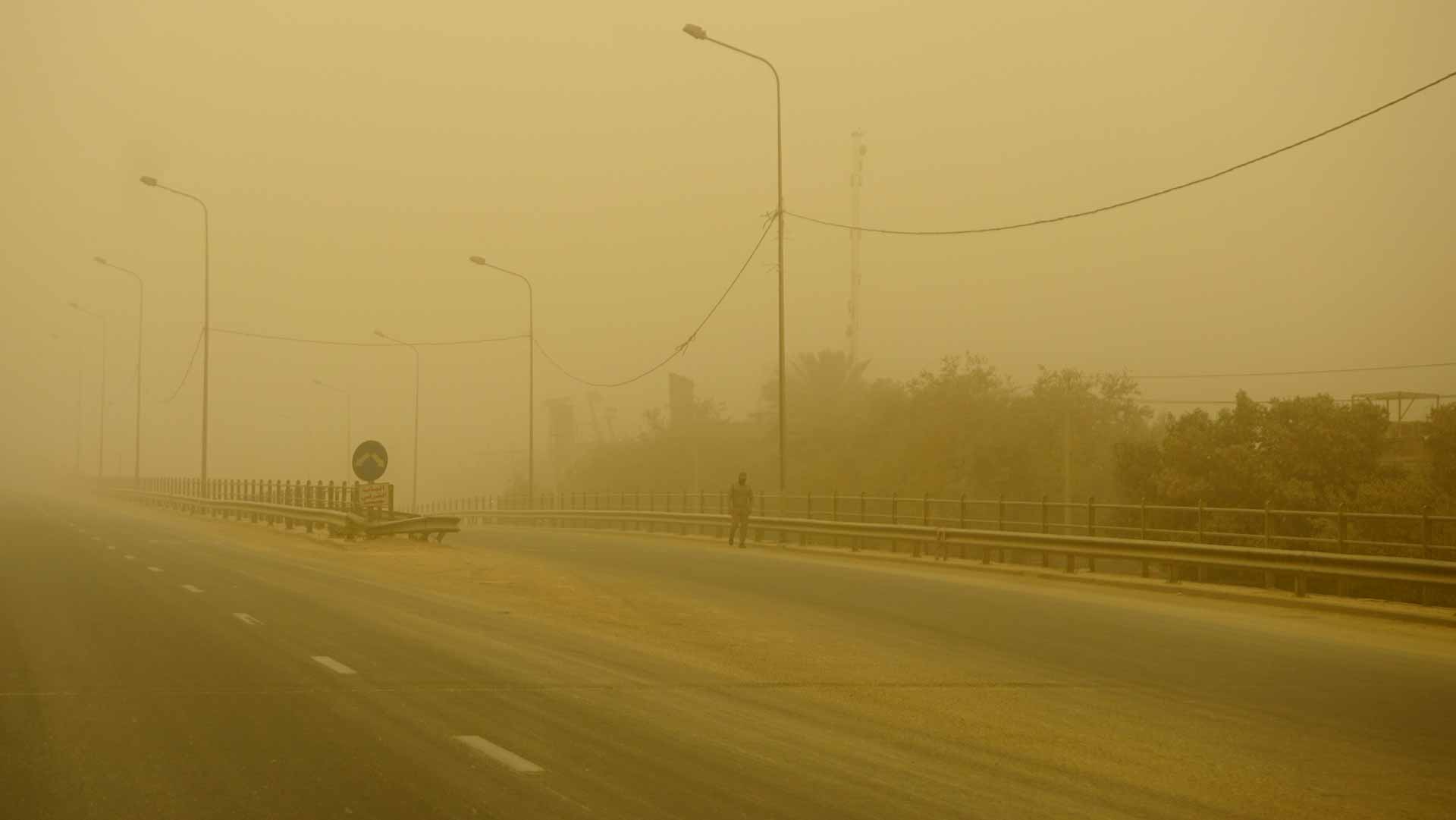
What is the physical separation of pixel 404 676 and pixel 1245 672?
7790mm

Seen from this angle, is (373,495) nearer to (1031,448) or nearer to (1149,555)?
(1149,555)

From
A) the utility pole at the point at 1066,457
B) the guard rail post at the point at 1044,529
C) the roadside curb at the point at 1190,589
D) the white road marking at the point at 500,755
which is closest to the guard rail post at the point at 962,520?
the roadside curb at the point at 1190,589

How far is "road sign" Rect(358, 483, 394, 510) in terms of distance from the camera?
36.9 meters

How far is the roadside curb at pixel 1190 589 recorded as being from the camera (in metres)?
19.8

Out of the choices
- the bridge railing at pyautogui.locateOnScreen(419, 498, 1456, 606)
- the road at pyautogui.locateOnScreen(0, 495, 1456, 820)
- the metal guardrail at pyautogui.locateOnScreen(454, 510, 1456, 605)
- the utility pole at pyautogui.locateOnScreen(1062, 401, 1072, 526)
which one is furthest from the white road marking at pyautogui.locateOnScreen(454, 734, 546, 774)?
the utility pole at pyautogui.locateOnScreen(1062, 401, 1072, 526)

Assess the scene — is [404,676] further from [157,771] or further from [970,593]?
[970,593]

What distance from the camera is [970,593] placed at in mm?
23375

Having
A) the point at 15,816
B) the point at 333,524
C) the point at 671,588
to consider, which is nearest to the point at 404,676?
the point at 15,816

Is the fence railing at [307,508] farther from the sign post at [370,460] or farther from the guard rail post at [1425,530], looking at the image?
the guard rail post at [1425,530]

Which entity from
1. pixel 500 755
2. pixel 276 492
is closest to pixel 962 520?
pixel 500 755

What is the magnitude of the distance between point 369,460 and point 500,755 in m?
26.9

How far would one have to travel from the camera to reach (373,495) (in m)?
36.9

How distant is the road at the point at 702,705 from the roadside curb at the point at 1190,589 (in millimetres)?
357

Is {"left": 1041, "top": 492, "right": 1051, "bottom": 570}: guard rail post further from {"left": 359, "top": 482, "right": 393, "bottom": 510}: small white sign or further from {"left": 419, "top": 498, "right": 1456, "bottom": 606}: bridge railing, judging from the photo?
{"left": 359, "top": 482, "right": 393, "bottom": 510}: small white sign
